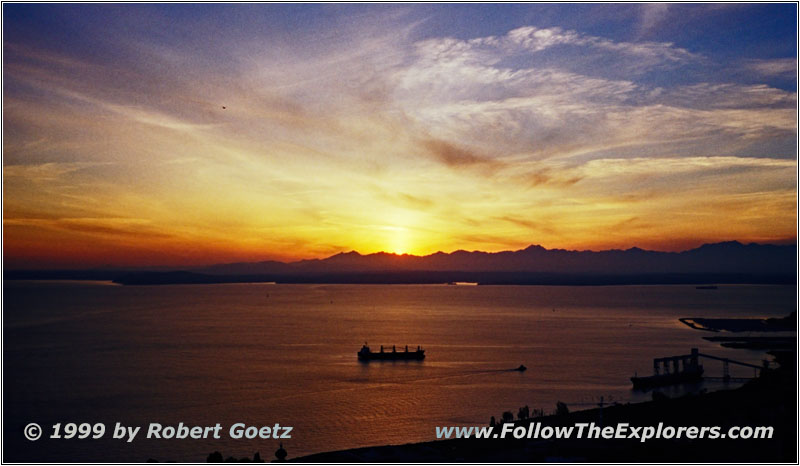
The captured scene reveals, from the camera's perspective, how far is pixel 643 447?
13062 millimetres

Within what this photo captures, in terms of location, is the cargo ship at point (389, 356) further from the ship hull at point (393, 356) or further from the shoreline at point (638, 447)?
the shoreline at point (638, 447)

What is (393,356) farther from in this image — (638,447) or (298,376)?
(638,447)

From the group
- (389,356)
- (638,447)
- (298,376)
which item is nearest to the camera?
(638,447)

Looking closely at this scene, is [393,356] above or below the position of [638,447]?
below

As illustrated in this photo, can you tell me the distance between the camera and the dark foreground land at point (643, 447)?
12.5 m

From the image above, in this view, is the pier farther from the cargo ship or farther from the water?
Answer: the cargo ship

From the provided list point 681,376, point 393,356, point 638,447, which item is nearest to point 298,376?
point 393,356

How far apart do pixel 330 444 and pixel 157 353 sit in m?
29.8

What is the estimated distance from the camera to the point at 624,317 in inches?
3376

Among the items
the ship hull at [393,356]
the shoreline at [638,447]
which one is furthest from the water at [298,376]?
the shoreline at [638,447]

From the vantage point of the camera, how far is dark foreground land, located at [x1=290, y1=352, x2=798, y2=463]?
12.5 m

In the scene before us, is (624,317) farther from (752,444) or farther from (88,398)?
(752,444)

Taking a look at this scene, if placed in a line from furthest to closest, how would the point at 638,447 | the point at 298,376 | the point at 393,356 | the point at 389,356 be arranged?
the point at 389,356
the point at 393,356
the point at 298,376
the point at 638,447

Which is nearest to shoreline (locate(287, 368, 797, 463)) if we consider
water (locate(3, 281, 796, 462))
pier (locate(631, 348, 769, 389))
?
water (locate(3, 281, 796, 462))
